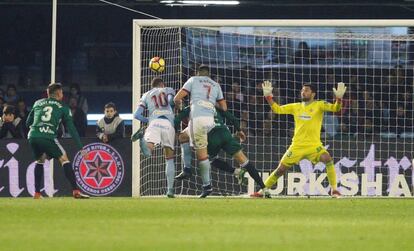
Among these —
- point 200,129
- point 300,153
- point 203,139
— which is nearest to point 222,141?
point 203,139

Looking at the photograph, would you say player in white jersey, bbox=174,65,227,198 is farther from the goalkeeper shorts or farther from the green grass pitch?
the green grass pitch

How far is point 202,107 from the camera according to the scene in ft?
66.9

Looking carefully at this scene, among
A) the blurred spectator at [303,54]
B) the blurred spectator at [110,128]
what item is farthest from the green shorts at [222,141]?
the blurred spectator at [303,54]

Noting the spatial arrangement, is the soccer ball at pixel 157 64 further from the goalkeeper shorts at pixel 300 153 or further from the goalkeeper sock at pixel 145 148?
the goalkeeper shorts at pixel 300 153

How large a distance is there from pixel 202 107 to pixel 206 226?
7478 millimetres

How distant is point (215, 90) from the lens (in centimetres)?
2042

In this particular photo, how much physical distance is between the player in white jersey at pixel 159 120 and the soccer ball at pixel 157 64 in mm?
995

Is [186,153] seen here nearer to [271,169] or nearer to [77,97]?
[271,169]

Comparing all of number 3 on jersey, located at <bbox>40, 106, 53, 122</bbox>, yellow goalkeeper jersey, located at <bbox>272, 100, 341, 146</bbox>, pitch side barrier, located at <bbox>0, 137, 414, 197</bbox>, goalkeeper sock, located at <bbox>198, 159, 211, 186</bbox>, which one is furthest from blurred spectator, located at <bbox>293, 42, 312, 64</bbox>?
number 3 on jersey, located at <bbox>40, 106, 53, 122</bbox>

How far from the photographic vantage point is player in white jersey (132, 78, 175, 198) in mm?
20938

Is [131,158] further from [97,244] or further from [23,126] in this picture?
[97,244]

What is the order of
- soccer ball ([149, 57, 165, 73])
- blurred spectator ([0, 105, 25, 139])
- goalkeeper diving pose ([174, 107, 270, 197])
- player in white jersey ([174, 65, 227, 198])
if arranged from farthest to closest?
blurred spectator ([0, 105, 25, 139]), soccer ball ([149, 57, 165, 73]), goalkeeper diving pose ([174, 107, 270, 197]), player in white jersey ([174, 65, 227, 198])

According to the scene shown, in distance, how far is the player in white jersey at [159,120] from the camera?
68.7ft

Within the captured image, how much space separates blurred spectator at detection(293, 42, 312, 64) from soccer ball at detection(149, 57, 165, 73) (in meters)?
5.32
